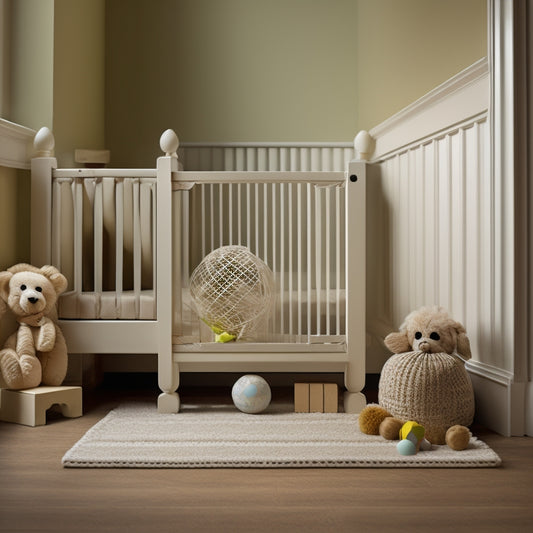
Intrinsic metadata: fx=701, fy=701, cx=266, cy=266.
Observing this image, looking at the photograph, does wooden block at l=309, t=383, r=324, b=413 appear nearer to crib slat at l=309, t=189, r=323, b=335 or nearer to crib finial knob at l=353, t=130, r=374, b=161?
crib slat at l=309, t=189, r=323, b=335

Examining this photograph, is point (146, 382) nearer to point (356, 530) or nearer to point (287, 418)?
point (287, 418)

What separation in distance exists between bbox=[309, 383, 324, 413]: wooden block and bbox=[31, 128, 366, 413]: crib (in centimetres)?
6

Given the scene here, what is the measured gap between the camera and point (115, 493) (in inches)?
55.6

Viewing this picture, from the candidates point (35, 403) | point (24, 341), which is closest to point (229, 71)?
point (24, 341)

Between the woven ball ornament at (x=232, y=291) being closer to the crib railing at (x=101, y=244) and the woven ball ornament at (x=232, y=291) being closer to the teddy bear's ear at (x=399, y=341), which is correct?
the crib railing at (x=101, y=244)

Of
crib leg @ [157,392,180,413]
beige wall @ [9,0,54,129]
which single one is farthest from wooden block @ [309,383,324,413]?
beige wall @ [9,0,54,129]

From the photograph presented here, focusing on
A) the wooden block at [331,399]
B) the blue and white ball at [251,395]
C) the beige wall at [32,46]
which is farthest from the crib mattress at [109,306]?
the beige wall at [32,46]

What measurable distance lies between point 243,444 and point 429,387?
508 mm

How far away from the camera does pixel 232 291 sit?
2.12m

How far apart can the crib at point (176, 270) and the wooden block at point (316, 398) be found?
6 centimetres

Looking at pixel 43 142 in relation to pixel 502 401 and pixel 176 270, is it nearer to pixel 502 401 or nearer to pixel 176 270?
pixel 176 270

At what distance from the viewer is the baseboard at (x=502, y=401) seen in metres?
1.88

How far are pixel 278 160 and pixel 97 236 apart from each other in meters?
1.21

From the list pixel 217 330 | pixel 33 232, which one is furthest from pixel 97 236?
pixel 217 330
